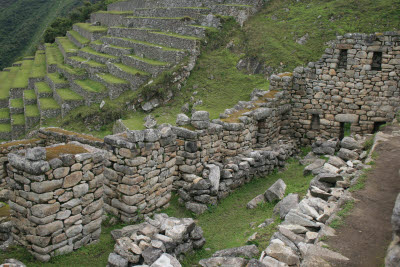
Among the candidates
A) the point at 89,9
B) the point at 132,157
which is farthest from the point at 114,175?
the point at 89,9

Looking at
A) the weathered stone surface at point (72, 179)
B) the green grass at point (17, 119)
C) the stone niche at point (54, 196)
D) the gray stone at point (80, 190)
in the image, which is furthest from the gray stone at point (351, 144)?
the green grass at point (17, 119)

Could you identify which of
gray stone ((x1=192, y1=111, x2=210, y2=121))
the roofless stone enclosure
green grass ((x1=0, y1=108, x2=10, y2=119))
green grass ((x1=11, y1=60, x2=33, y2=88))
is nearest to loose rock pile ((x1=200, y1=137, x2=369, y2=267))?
the roofless stone enclosure

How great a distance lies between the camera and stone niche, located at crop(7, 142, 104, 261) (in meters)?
5.85

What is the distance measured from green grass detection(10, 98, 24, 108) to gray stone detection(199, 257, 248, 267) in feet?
109

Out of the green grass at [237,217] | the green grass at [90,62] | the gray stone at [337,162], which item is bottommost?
the green grass at [237,217]

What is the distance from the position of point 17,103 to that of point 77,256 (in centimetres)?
3268

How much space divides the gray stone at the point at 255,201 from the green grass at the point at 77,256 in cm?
353

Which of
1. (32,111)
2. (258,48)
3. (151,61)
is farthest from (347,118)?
(32,111)

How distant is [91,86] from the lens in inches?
1201

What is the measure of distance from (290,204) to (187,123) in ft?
12.8

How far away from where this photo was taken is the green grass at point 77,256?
6119 mm

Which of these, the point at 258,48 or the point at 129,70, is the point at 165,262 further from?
the point at 129,70

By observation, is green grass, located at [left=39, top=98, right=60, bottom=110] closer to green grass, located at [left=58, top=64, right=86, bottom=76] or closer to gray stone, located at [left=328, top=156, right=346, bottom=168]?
green grass, located at [left=58, top=64, right=86, bottom=76]

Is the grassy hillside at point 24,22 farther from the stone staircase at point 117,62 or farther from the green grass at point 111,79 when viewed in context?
the green grass at point 111,79
